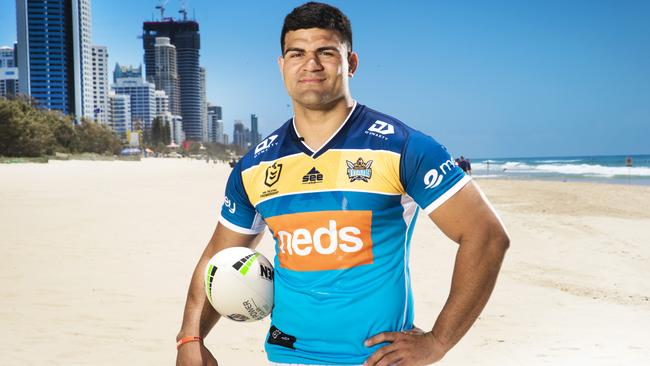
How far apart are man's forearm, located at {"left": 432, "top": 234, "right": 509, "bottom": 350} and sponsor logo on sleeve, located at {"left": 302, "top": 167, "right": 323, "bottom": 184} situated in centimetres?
59

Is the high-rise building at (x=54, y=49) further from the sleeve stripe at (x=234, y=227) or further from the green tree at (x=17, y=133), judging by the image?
the sleeve stripe at (x=234, y=227)

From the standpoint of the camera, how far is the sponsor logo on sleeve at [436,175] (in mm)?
1967

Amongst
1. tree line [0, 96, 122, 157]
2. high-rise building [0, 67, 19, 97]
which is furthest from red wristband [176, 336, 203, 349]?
high-rise building [0, 67, 19, 97]

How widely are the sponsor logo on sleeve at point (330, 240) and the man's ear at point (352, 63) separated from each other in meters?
0.68

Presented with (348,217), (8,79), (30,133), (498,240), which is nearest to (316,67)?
(348,217)

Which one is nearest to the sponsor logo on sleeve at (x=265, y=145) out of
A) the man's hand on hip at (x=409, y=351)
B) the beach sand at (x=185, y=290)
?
the man's hand on hip at (x=409, y=351)

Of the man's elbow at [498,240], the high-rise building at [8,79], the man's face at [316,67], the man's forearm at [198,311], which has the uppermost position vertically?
the high-rise building at [8,79]

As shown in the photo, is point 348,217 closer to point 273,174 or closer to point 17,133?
point 273,174

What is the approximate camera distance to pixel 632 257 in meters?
11.5

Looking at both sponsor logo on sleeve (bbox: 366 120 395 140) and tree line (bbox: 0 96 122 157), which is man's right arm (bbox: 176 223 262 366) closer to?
sponsor logo on sleeve (bbox: 366 120 395 140)

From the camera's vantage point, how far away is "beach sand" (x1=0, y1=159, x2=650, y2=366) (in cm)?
569

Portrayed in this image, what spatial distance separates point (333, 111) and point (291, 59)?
0.28 metres

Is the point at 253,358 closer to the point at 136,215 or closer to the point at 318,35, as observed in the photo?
the point at 318,35

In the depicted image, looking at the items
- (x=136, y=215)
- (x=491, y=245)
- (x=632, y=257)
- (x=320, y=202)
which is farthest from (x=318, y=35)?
(x=136, y=215)
